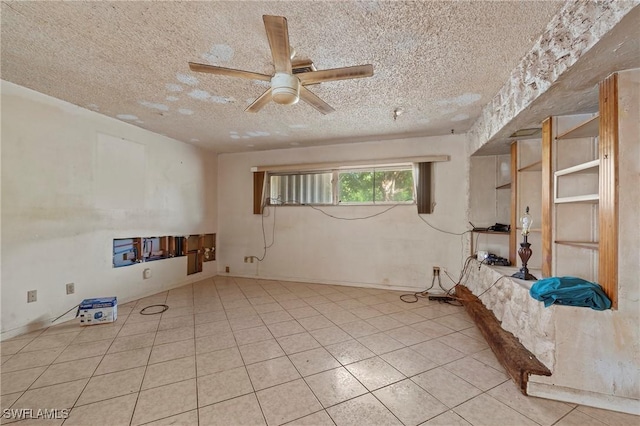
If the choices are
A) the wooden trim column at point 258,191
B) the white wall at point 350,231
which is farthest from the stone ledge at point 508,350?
the wooden trim column at point 258,191

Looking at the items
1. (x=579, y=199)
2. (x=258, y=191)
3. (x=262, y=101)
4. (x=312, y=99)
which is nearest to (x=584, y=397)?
(x=579, y=199)

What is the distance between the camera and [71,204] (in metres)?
3.05

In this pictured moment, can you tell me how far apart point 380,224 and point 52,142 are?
443 centimetres

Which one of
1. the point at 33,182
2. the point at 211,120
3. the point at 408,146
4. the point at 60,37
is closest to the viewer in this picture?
the point at 60,37

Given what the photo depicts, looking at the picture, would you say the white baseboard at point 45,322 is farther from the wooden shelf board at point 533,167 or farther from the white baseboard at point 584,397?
the wooden shelf board at point 533,167

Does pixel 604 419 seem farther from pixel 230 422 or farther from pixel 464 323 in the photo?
Result: pixel 230 422

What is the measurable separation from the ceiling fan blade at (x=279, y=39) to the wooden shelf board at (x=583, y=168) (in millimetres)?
2206

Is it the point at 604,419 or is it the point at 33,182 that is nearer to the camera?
the point at 604,419

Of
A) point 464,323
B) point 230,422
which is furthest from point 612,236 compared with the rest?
point 230,422

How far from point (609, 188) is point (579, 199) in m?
0.33

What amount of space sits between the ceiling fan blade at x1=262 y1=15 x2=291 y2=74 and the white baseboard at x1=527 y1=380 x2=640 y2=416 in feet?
8.97

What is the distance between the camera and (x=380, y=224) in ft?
14.4

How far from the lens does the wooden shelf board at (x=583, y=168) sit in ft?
5.85

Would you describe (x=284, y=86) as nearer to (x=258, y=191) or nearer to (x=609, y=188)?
(x=609, y=188)
